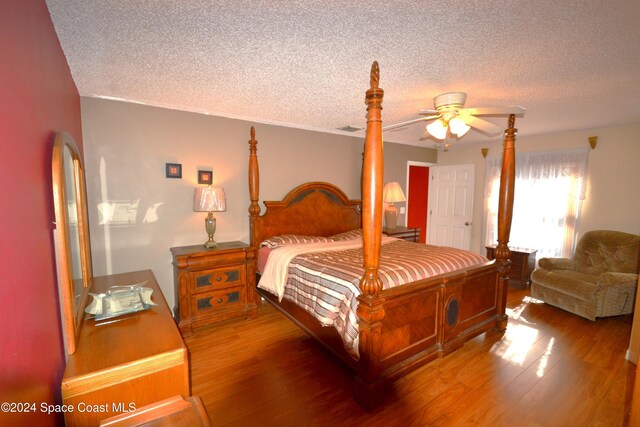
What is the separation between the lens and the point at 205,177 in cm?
323

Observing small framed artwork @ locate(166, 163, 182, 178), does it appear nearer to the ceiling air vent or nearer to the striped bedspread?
the striped bedspread

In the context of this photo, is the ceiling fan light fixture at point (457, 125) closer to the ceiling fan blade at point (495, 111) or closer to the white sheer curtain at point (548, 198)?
the ceiling fan blade at point (495, 111)

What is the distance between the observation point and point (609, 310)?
312cm

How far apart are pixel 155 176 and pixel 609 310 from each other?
5.16 m

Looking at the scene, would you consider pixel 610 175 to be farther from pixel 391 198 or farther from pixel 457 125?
pixel 457 125

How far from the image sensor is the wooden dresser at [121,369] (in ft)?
3.59

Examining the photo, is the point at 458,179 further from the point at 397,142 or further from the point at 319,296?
the point at 319,296

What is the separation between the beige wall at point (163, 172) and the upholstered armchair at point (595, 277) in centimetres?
347

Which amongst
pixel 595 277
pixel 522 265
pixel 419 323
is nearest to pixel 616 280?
pixel 595 277

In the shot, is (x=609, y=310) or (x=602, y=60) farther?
(x=609, y=310)

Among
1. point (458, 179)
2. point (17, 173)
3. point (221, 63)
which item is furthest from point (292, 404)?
point (458, 179)

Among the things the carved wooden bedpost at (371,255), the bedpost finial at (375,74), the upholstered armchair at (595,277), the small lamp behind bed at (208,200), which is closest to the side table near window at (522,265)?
the upholstered armchair at (595,277)

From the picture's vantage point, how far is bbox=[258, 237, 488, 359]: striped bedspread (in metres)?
2.06

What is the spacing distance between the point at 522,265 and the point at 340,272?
3.49 meters
